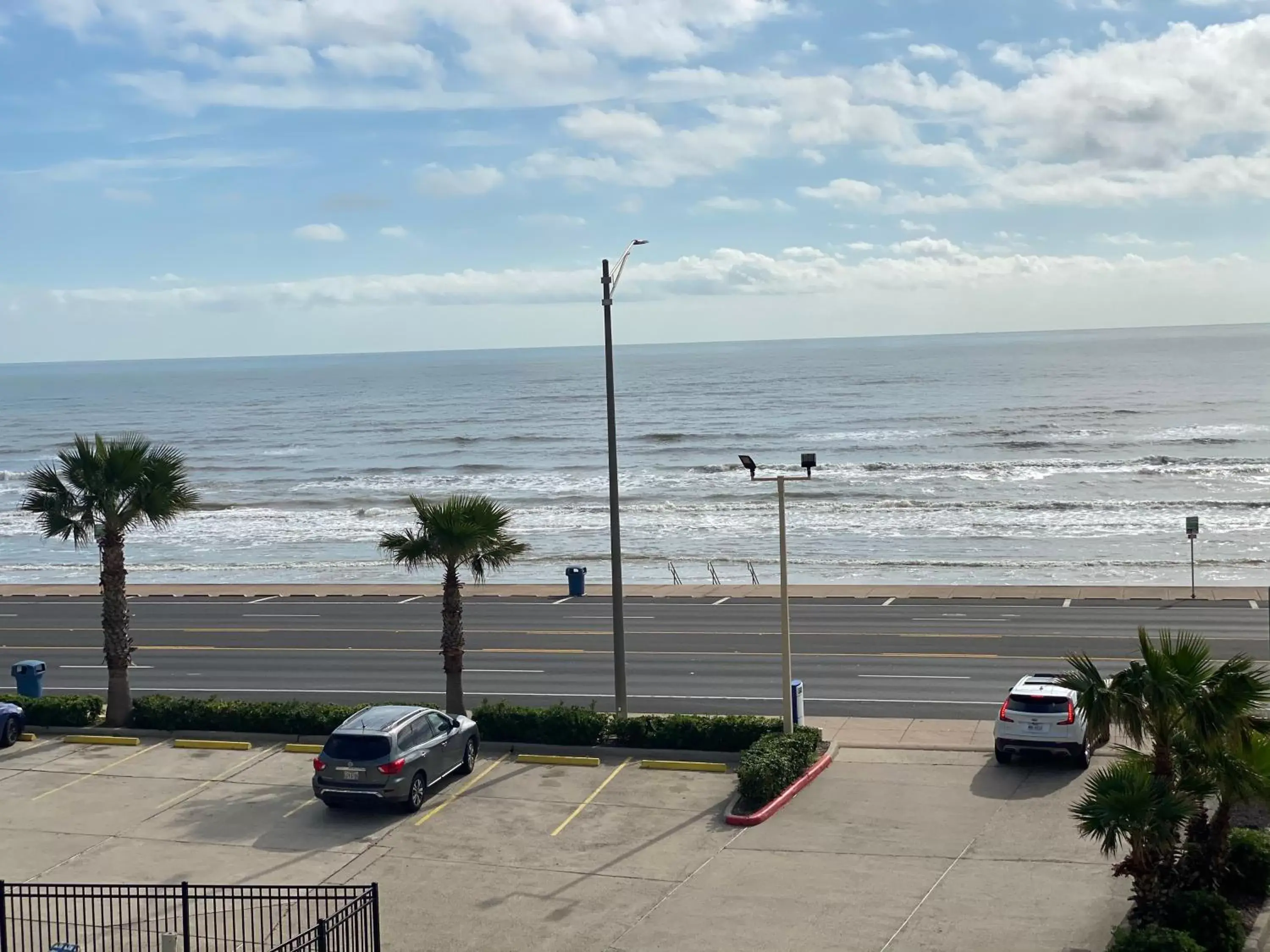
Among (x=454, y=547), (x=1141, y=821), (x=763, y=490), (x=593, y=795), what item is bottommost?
(x=593, y=795)

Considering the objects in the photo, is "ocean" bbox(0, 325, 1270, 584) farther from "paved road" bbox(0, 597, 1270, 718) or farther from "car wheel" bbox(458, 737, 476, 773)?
"car wheel" bbox(458, 737, 476, 773)

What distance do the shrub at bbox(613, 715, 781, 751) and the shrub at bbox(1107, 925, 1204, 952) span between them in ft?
32.0

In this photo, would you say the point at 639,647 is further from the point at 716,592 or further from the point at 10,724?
the point at 10,724

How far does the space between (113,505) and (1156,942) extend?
19.9 m

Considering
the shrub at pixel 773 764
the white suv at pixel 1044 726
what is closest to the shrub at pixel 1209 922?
the shrub at pixel 773 764

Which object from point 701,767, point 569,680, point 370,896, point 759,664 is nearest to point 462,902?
point 370,896

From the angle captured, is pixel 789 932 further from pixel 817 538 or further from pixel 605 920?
pixel 817 538

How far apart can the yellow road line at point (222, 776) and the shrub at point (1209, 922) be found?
14.5m

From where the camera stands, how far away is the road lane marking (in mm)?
19531

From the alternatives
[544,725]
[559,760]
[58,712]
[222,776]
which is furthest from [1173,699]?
[58,712]

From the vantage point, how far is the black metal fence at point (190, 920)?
13430mm

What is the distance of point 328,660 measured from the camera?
34469 millimetres

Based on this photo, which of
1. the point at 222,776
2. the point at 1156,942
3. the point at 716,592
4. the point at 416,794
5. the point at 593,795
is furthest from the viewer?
the point at 716,592

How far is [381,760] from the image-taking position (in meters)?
19.7
